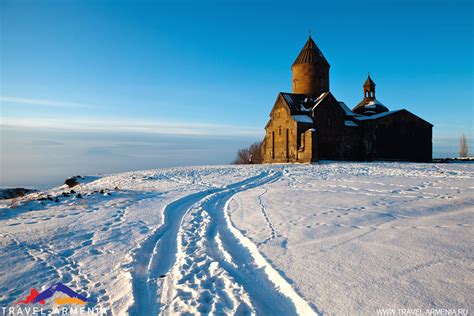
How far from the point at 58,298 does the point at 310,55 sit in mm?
30384

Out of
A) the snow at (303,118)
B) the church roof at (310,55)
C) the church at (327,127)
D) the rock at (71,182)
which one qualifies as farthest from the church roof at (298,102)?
the rock at (71,182)

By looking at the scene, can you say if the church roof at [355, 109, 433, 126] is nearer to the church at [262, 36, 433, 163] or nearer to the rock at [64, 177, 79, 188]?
the church at [262, 36, 433, 163]

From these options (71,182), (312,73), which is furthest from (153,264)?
(312,73)

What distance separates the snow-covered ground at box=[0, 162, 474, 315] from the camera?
2.91 metres

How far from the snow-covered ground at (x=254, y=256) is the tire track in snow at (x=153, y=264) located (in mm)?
18

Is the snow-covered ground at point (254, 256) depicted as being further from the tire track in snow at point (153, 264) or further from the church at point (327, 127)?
the church at point (327, 127)

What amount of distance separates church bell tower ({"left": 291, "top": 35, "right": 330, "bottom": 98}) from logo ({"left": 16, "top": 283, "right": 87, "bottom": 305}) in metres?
28.8

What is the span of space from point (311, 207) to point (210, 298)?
454cm

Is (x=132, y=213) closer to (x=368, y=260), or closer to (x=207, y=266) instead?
(x=207, y=266)

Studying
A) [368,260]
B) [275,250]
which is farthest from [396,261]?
[275,250]

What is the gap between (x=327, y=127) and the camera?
26203 millimetres

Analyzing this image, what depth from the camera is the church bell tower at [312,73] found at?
95.1 ft

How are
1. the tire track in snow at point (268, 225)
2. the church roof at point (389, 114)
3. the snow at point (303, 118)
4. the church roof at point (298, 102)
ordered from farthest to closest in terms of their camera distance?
1. the church roof at point (389, 114)
2. the church roof at point (298, 102)
3. the snow at point (303, 118)
4. the tire track in snow at point (268, 225)

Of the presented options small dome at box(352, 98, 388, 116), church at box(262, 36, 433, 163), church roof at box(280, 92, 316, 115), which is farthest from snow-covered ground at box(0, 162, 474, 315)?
small dome at box(352, 98, 388, 116)
